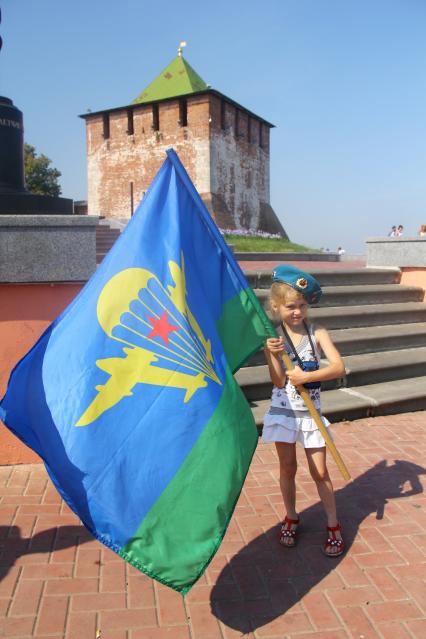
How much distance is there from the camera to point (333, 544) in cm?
312

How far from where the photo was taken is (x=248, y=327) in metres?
2.85

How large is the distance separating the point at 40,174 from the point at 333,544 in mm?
46993

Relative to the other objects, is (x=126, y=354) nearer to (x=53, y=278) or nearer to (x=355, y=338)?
(x=53, y=278)

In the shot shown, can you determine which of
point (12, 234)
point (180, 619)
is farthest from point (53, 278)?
point (180, 619)

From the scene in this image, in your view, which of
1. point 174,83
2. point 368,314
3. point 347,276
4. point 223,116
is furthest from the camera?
point 174,83

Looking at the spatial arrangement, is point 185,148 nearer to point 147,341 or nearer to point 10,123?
point 10,123

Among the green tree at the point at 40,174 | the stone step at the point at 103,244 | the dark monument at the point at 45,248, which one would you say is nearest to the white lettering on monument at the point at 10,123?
the dark monument at the point at 45,248

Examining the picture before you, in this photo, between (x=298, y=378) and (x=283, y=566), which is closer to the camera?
(x=298, y=378)

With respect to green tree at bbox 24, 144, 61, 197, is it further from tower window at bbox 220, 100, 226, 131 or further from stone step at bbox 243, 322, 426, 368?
stone step at bbox 243, 322, 426, 368

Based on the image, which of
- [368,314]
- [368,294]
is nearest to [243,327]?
[368,314]

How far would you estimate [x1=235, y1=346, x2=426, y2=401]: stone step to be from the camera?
5.61 meters

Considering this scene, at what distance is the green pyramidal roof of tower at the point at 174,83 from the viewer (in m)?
36.6

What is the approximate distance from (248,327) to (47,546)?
5.77 feet

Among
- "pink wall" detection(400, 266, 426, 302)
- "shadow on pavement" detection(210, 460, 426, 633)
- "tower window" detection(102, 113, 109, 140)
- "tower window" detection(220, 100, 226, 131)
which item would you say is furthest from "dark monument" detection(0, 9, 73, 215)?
"tower window" detection(102, 113, 109, 140)
